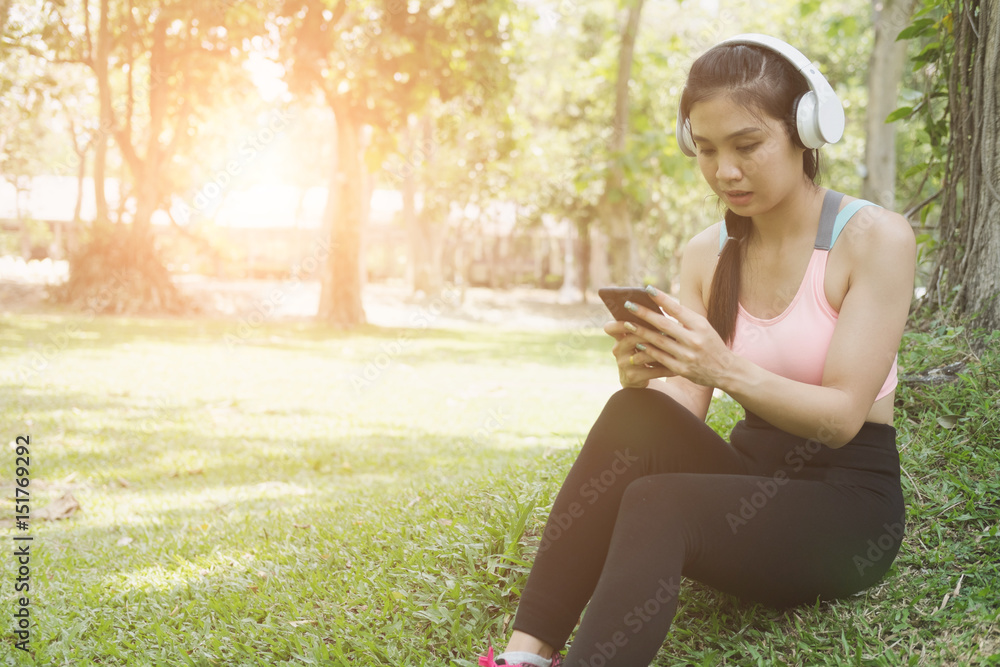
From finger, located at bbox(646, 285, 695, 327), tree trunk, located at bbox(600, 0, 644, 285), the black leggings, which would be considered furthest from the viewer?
tree trunk, located at bbox(600, 0, 644, 285)

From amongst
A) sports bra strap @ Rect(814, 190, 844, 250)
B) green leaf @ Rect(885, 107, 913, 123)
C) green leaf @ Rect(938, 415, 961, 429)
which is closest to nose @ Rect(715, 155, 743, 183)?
sports bra strap @ Rect(814, 190, 844, 250)

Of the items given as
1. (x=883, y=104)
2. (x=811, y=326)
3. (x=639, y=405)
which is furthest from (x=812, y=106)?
(x=883, y=104)

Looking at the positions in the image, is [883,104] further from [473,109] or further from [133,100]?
[133,100]

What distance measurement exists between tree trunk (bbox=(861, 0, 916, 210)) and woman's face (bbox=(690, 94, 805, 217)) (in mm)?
8073

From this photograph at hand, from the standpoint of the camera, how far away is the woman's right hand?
7.56ft

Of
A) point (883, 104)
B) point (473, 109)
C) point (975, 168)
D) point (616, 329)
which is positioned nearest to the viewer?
point (616, 329)

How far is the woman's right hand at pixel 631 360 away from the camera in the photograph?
2.30 m

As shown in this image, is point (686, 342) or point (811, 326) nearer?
point (686, 342)

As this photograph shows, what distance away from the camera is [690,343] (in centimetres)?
212

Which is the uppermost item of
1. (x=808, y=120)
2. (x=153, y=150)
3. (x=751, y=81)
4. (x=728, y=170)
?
(x=153, y=150)

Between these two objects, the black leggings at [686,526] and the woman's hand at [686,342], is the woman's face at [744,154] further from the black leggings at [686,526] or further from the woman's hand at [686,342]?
the black leggings at [686,526]

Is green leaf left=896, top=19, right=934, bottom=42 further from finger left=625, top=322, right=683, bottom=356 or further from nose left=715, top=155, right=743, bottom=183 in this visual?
finger left=625, top=322, right=683, bottom=356

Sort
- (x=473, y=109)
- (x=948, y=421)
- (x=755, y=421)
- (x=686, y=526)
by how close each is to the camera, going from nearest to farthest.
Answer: (x=686, y=526)
(x=755, y=421)
(x=948, y=421)
(x=473, y=109)

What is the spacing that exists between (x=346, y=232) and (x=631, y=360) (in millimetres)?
13222
